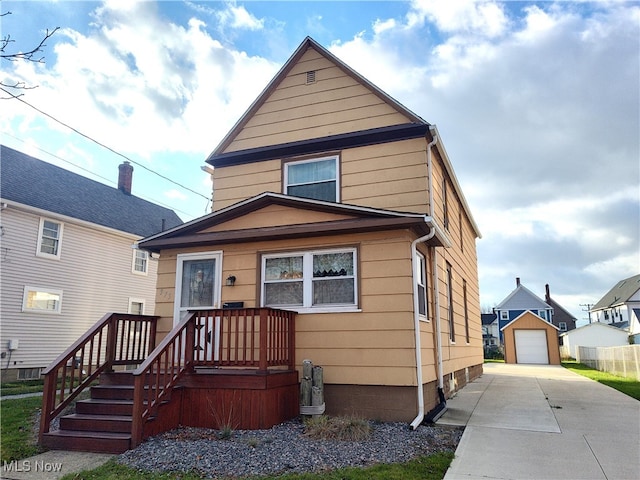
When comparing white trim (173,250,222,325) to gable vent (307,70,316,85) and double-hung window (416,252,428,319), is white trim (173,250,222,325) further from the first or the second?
gable vent (307,70,316,85)

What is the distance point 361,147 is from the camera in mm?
8969

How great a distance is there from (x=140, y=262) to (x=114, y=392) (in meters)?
13.8

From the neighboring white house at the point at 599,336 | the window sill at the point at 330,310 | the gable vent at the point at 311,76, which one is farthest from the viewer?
the neighboring white house at the point at 599,336

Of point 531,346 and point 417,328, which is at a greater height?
point 417,328

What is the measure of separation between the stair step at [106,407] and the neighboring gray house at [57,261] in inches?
392

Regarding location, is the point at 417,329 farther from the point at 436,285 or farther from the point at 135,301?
the point at 135,301

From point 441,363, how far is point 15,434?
688 cm

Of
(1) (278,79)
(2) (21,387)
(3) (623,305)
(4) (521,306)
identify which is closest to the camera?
(1) (278,79)

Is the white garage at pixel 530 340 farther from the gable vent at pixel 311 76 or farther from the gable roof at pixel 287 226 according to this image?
the gable vent at pixel 311 76

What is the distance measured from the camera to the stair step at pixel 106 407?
595 centimetres

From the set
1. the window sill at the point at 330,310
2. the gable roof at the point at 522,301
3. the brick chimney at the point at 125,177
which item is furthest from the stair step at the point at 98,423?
the gable roof at the point at 522,301

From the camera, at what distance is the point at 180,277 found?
842 centimetres

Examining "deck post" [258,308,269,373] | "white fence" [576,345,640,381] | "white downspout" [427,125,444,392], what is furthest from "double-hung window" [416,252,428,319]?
"white fence" [576,345,640,381]

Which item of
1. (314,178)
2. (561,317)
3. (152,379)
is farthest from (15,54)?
(561,317)
